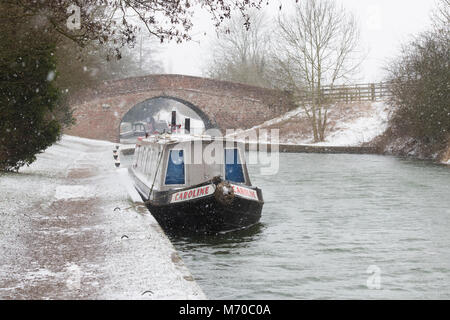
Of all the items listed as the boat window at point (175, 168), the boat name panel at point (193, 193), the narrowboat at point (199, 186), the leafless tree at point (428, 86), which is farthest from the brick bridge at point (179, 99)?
the boat name panel at point (193, 193)

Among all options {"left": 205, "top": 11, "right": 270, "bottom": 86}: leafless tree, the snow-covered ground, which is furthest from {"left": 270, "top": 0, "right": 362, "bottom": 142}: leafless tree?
{"left": 205, "top": 11, "right": 270, "bottom": 86}: leafless tree

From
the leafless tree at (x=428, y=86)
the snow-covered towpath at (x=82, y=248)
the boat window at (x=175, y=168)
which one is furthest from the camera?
the leafless tree at (x=428, y=86)

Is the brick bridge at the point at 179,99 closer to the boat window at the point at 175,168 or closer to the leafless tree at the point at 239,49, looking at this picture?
the leafless tree at the point at 239,49

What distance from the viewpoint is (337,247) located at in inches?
359

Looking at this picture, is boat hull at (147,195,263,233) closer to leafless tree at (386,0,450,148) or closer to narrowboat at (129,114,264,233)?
narrowboat at (129,114,264,233)

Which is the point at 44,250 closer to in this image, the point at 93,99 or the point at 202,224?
the point at 202,224

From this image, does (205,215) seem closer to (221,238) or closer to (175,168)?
(221,238)

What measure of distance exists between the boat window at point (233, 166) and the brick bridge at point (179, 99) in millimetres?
27001

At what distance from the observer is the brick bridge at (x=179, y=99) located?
124ft

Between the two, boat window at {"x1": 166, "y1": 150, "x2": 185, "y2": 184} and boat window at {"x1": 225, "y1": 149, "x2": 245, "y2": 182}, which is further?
boat window at {"x1": 225, "y1": 149, "x2": 245, "y2": 182}

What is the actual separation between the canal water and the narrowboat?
32cm

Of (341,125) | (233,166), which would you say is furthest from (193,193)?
(341,125)

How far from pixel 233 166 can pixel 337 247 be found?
2.75 meters

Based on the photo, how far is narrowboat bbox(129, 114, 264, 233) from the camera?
9.58 m
